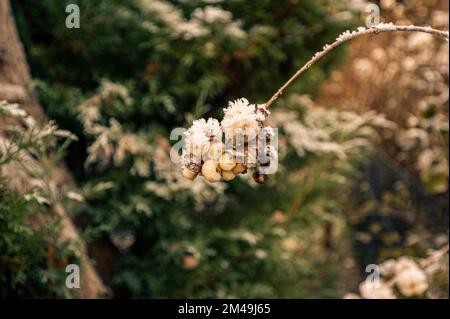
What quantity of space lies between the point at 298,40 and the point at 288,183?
677 mm

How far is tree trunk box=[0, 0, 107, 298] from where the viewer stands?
4.73 ft

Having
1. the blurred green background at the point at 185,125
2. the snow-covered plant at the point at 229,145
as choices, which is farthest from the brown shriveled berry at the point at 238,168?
the blurred green background at the point at 185,125

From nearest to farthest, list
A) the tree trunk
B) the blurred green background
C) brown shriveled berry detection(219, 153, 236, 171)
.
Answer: brown shriveled berry detection(219, 153, 236, 171), the tree trunk, the blurred green background

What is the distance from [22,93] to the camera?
59.6 inches

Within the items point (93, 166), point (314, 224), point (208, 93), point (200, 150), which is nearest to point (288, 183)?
point (314, 224)

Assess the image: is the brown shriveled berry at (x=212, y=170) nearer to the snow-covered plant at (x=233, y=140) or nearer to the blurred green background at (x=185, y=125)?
the snow-covered plant at (x=233, y=140)

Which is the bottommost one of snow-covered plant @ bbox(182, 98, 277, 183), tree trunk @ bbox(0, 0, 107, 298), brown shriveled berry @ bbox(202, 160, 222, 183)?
brown shriveled berry @ bbox(202, 160, 222, 183)

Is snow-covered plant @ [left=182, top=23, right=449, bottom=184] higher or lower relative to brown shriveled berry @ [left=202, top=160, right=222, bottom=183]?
higher

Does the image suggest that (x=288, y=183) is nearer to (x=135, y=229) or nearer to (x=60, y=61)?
(x=135, y=229)

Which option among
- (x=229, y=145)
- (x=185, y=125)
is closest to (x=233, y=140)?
(x=229, y=145)

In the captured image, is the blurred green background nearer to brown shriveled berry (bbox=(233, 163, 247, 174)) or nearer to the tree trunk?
the tree trunk

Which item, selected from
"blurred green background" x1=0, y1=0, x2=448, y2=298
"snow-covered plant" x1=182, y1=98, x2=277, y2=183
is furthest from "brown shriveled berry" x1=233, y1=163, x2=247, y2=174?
"blurred green background" x1=0, y1=0, x2=448, y2=298

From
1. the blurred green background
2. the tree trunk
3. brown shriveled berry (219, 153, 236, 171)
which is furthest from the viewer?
the blurred green background

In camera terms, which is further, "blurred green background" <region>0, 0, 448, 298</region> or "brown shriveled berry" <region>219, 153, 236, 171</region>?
"blurred green background" <region>0, 0, 448, 298</region>
